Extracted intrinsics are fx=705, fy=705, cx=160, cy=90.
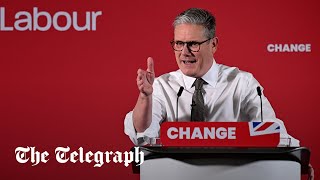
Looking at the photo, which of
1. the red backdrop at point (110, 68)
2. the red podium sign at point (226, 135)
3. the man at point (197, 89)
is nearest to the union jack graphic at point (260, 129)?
the red podium sign at point (226, 135)

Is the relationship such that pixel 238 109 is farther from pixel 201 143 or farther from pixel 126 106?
pixel 201 143

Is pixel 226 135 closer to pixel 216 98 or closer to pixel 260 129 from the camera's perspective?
pixel 260 129

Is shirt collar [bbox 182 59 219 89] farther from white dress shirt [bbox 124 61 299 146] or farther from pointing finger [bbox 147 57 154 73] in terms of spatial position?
pointing finger [bbox 147 57 154 73]

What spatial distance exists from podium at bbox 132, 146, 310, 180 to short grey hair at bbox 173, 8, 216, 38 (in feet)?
4.55

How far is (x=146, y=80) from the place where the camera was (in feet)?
13.4

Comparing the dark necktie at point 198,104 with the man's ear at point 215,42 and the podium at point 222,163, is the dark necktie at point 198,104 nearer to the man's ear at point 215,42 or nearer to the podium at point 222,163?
the man's ear at point 215,42

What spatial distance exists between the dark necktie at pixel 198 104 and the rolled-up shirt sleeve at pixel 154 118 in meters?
0.19

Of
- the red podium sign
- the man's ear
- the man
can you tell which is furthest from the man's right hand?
the red podium sign

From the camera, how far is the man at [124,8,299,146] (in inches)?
164

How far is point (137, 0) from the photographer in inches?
175

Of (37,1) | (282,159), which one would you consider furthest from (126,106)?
(282,159)

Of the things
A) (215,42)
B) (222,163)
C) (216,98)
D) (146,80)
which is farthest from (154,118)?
(222,163)

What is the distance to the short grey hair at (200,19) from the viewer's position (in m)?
4.29

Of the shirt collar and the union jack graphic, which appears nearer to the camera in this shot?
the union jack graphic
